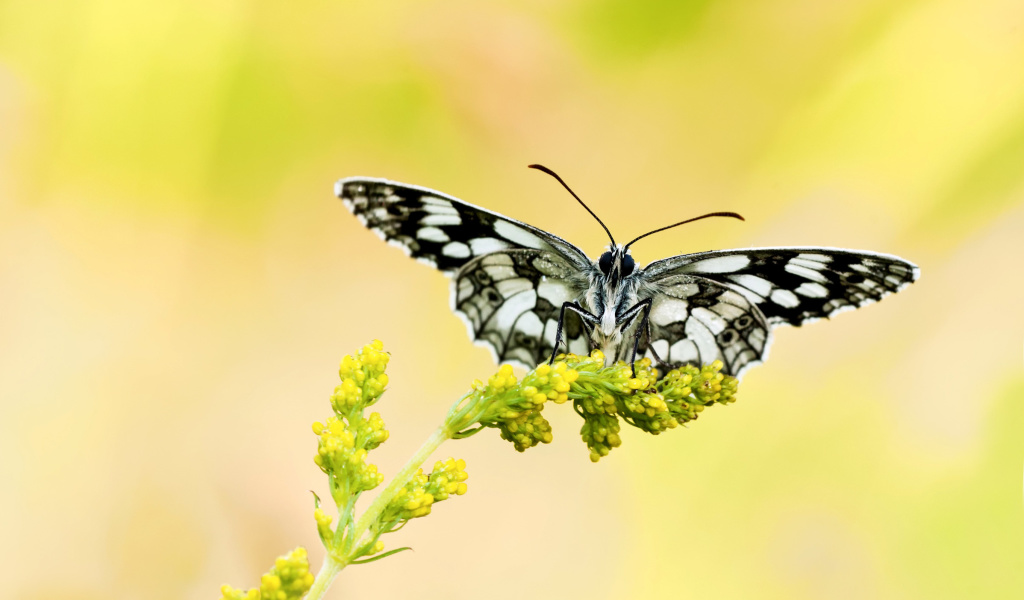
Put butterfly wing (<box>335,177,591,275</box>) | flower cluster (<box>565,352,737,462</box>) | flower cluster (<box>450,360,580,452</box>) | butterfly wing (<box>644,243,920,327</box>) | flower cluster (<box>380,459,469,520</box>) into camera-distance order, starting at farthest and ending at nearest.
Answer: butterfly wing (<box>335,177,591,275</box>) < butterfly wing (<box>644,243,920,327</box>) < flower cluster (<box>565,352,737,462</box>) < flower cluster (<box>450,360,580,452</box>) < flower cluster (<box>380,459,469,520</box>)

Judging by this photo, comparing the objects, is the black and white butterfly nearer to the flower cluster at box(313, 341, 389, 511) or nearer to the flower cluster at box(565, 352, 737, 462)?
the flower cluster at box(565, 352, 737, 462)

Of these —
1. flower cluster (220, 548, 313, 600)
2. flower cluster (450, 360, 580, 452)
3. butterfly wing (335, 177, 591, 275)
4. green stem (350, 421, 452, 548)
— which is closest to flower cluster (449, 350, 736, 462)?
flower cluster (450, 360, 580, 452)

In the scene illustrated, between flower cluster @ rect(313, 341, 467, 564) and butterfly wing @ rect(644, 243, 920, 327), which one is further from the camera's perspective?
butterfly wing @ rect(644, 243, 920, 327)

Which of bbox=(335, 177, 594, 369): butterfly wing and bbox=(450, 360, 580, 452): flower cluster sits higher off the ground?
bbox=(335, 177, 594, 369): butterfly wing

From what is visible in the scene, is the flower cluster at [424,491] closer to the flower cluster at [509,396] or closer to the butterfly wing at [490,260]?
the flower cluster at [509,396]

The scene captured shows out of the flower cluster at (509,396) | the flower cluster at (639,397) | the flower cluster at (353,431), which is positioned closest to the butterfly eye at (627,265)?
the flower cluster at (639,397)

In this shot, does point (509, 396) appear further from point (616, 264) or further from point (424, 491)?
point (616, 264)

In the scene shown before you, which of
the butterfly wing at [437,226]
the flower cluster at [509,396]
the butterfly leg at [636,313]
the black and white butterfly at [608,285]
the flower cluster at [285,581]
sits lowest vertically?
the flower cluster at [285,581]
